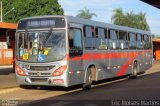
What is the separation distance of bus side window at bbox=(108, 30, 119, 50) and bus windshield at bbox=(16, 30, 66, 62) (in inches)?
209

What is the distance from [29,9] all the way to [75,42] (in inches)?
2334

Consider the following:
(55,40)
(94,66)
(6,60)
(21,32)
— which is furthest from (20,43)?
(6,60)

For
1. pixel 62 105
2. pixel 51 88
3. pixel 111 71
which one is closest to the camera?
pixel 62 105

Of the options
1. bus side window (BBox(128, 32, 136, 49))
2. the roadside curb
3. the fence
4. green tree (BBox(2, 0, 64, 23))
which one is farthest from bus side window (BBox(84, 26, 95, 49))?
green tree (BBox(2, 0, 64, 23))

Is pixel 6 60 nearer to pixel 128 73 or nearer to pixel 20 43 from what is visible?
pixel 128 73

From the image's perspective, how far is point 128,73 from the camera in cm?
2508

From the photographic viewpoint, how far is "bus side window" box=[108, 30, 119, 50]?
21723 millimetres

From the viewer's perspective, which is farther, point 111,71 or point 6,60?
point 6,60

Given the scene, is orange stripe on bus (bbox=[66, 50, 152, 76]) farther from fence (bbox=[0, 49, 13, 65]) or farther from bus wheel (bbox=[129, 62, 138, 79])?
fence (bbox=[0, 49, 13, 65])

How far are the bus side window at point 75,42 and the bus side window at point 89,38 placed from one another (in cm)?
64

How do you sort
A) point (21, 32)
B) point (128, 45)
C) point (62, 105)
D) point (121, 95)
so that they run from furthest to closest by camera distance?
point (128, 45), point (21, 32), point (121, 95), point (62, 105)

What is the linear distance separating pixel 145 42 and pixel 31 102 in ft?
52.0

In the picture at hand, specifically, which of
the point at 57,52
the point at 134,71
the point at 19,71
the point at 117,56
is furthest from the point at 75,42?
the point at 134,71

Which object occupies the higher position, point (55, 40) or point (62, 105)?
point (55, 40)
